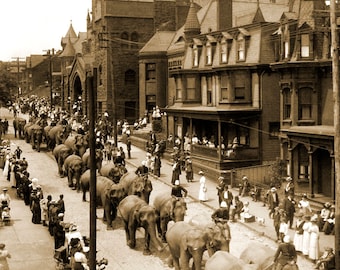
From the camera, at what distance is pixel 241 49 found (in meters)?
38.5

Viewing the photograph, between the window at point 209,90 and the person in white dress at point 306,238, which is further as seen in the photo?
the window at point 209,90

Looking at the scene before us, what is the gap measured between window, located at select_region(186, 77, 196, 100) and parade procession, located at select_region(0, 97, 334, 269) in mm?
10860

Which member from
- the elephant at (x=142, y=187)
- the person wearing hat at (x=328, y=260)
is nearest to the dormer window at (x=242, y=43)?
the elephant at (x=142, y=187)

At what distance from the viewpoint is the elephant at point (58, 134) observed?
41375 millimetres

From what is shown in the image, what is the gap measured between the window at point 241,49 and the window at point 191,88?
6104mm

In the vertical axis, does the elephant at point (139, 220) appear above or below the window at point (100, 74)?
below

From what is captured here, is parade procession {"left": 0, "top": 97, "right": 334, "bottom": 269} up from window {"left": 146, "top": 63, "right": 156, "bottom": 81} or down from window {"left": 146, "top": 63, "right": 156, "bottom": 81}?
down

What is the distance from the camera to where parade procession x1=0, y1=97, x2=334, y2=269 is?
16719 mm

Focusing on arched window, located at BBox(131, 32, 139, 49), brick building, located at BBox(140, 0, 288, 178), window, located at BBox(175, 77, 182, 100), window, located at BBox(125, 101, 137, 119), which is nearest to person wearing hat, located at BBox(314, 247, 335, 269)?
brick building, located at BBox(140, 0, 288, 178)

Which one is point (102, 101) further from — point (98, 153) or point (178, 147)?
point (98, 153)

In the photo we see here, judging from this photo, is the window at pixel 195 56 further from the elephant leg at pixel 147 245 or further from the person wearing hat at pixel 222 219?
the person wearing hat at pixel 222 219

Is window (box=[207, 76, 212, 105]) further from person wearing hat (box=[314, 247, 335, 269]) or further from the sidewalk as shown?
person wearing hat (box=[314, 247, 335, 269])

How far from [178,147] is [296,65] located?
38.8ft

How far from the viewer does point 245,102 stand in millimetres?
37500
